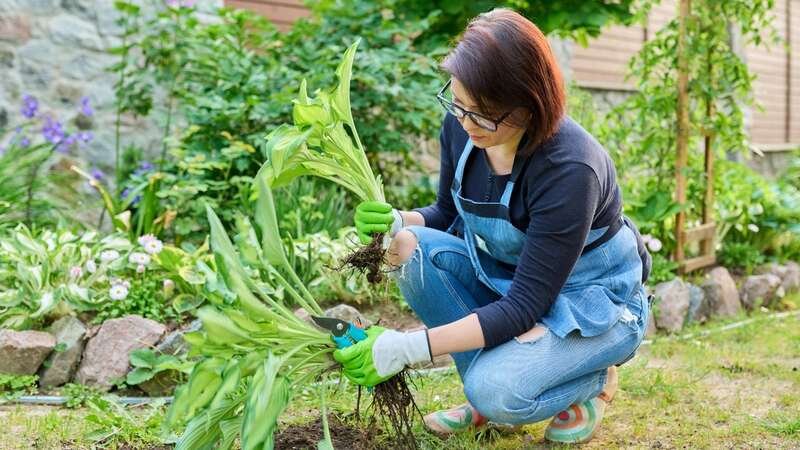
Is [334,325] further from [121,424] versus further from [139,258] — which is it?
[139,258]

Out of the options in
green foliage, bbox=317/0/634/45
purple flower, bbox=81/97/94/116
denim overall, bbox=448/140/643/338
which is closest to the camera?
denim overall, bbox=448/140/643/338

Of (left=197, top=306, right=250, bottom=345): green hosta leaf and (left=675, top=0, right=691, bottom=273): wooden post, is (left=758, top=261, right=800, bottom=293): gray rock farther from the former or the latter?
(left=197, top=306, right=250, bottom=345): green hosta leaf

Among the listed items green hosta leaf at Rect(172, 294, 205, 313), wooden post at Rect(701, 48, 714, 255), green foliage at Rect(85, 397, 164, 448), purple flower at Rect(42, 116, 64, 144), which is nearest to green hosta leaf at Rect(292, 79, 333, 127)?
green foliage at Rect(85, 397, 164, 448)

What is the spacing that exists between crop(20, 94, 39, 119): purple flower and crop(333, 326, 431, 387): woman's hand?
2.79m

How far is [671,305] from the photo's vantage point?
3615 millimetres

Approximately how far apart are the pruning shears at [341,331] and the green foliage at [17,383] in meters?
1.24

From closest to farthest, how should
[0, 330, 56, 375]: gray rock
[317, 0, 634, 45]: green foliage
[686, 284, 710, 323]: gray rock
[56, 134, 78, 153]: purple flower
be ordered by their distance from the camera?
[0, 330, 56, 375]: gray rock
[686, 284, 710, 323]: gray rock
[56, 134, 78, 153]: purple flower
[317, 0, 634, 45]: green foliage

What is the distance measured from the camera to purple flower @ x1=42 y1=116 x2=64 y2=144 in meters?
3.89

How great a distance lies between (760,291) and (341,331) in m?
2.91

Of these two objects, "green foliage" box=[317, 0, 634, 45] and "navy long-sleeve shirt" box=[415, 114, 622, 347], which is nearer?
"navy long-sleeve shirt" box=[415, 114, 622, 347]

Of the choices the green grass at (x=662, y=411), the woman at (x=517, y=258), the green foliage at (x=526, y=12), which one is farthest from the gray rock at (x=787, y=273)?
Answer: the woman at (x=517, y=258)

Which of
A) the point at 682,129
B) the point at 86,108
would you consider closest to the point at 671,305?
the point at 682,129

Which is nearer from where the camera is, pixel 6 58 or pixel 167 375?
pixel 167 375

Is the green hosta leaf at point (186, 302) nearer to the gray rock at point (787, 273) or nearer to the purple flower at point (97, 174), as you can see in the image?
the purple flower at point (97, 174)
